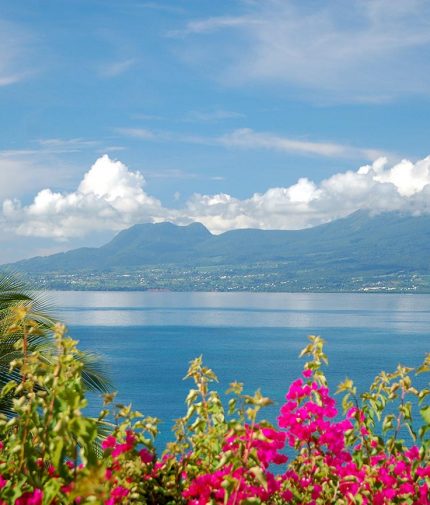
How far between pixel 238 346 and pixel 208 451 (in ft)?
259

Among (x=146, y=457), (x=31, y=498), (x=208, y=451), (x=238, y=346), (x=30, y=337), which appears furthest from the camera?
(x=238, y=346)

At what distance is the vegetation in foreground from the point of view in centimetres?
306

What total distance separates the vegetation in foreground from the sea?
7.43 meters

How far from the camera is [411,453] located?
4.27 meters

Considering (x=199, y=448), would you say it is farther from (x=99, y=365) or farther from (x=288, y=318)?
(x=288, y=318)

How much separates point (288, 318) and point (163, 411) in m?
79.5

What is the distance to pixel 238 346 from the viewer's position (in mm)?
82750

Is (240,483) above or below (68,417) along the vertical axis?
below

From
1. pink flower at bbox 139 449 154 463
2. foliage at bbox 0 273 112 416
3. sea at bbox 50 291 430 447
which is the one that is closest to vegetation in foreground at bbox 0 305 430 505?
pink flower at bbox 139 449 154 463

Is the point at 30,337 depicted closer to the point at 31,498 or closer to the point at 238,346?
the point at 31,498

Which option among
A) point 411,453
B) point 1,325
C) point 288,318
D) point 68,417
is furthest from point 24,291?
point 288,318

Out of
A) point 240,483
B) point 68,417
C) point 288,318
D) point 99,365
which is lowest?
point 288,318

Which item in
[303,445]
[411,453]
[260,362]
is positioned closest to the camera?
[411,453]

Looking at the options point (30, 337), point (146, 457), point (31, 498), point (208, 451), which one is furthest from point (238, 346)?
point (31, 498)
